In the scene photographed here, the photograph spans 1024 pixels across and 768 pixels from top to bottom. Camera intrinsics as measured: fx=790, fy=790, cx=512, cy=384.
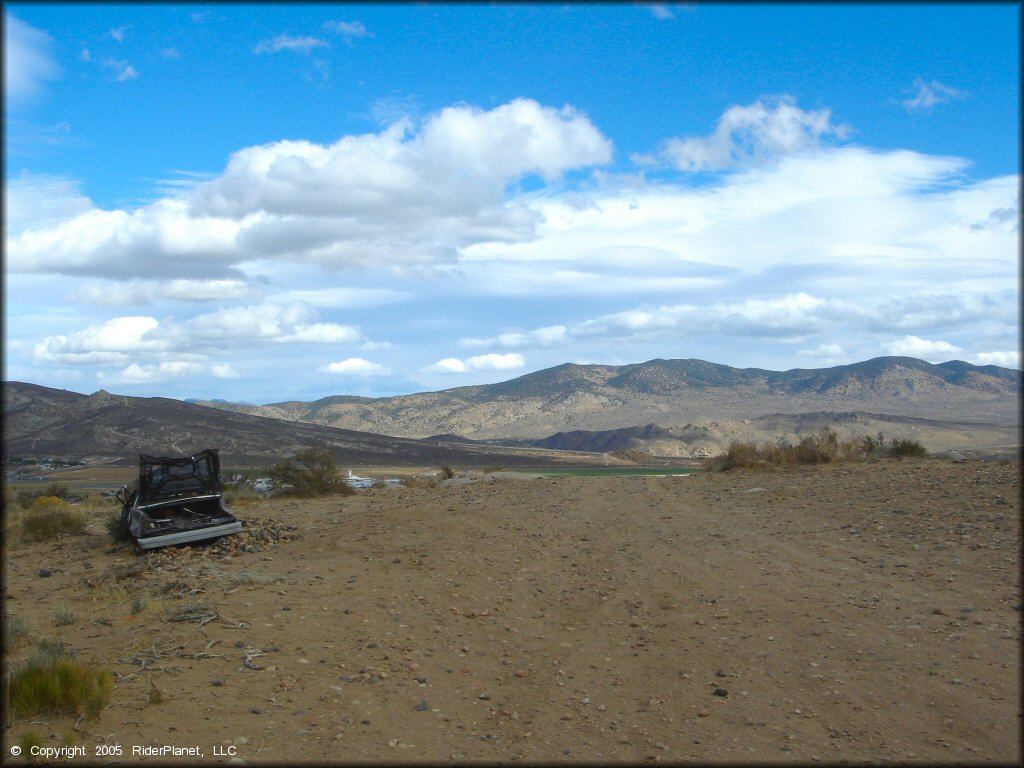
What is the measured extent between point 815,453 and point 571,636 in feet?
57.4

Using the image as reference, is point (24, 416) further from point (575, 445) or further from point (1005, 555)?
point (1005, 555)

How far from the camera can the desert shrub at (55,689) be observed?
6.57 meters

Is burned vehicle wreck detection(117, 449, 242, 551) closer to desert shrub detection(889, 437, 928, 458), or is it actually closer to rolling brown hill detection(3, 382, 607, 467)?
desert shrub detection(889, 437, 928, 458)

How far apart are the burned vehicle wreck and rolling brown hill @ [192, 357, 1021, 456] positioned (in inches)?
2854

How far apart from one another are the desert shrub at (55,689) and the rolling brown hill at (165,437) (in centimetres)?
5351

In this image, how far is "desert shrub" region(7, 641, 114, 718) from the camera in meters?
6.57

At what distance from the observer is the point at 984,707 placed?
21.0 ft

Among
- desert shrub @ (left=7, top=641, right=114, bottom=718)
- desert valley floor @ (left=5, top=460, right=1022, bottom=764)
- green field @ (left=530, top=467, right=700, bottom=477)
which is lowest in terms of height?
green field @ (left=530, top=467, right=700, bottom=477)

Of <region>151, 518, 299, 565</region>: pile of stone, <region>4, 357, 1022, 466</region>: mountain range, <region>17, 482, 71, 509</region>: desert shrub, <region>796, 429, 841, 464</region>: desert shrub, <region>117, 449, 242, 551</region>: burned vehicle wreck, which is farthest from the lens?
<region>4, 357, 1022, 466</region>: mountain range

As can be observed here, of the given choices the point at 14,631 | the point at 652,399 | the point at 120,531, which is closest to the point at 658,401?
the point at 652,399

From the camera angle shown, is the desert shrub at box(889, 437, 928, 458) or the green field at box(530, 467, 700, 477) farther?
the green field at box(530, 467, 700, 477)

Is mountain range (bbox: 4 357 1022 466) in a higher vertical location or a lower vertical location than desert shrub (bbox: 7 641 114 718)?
higher

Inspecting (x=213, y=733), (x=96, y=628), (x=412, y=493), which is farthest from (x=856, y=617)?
(x=412, y=493)

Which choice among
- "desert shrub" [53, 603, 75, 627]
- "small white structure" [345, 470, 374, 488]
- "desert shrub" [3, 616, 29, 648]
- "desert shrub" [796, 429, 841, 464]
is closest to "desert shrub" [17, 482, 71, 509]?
"small white structure" [345, 470, 374, 488]
